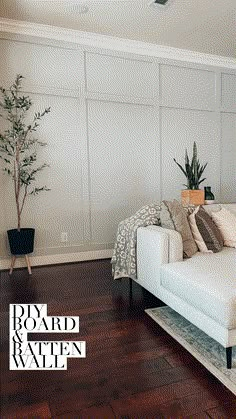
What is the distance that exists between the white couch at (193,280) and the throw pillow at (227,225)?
0.09 metres

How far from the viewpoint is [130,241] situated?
8.56 feet

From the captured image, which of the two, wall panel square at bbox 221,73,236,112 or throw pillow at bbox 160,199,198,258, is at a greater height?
wall panel square at bbox 221,73,236,112

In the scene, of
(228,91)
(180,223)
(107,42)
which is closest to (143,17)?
(107,42)

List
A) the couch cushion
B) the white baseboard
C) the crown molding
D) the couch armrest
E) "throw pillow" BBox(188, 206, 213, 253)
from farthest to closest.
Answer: the white baseboard, the crown molding, "throw pillow" BBox(188, 206, 213, 253), the couch armrest, the couch cushion

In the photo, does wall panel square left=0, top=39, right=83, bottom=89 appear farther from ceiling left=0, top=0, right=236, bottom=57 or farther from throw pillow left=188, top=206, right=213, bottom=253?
throw pillow left=188, top=206, right=213, bottom=253

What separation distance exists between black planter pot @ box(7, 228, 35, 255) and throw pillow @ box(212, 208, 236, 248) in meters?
1.99

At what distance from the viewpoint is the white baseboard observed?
3.57 meters

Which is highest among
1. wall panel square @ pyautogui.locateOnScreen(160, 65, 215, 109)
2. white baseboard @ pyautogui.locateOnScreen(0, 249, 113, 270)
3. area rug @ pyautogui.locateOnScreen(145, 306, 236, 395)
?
wall panel square @ pyautogui.locateOnScreen(160, 65, 215, 109)

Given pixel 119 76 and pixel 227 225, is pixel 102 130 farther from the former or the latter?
pixel 227 225

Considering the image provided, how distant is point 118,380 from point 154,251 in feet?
3.17

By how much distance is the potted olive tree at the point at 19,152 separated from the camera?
3281mm

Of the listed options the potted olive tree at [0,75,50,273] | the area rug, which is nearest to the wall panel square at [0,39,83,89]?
the potted olive tree at [0,75,50,273]

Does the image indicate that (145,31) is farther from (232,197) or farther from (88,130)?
(232,197)

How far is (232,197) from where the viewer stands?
4.87 meters
